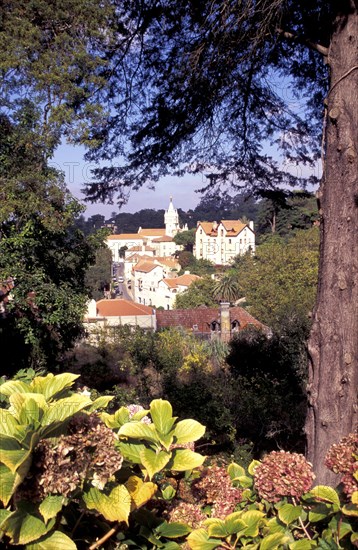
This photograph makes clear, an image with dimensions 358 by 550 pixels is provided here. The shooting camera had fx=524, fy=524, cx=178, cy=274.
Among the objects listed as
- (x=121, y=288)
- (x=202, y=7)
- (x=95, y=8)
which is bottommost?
(x=121, y=288)

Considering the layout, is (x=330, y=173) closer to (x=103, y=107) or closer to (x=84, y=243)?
(x=103, y=107)

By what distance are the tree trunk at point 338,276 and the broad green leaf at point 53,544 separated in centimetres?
199

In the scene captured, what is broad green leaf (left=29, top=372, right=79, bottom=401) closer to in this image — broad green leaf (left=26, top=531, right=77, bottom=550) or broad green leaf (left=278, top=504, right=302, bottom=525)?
broad green leaf (left=26, top=531, right=77, bottom=550)

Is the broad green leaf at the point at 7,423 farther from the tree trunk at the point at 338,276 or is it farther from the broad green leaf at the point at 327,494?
the tree trunk at the point at 338,276

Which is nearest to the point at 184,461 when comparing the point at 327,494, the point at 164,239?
the point at 327,494

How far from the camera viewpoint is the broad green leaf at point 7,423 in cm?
84

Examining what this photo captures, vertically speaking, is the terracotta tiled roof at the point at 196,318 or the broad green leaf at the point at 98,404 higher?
the broad green leaf at the point at 98,404

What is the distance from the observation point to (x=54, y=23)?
17.2 ft

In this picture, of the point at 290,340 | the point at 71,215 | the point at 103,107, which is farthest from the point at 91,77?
the point at 290,340

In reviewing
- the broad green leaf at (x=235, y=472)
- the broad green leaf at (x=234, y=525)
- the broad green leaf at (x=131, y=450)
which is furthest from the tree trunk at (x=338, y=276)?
the broad green leaf at (x=131, y=450)

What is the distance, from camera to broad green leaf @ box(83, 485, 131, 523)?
86 centimetres

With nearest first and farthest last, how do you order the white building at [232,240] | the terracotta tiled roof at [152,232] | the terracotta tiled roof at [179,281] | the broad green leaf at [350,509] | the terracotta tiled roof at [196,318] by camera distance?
the broad green leaf at [350,509] < the terracotta tiled roof at [196,318] < the white building at [232,240] < the terracotta tiled roof at [179,281] < the terracotta tiled roof at [152,232]

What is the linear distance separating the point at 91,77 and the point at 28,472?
4.67m

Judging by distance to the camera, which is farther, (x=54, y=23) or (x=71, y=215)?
(x=71, y=215)
